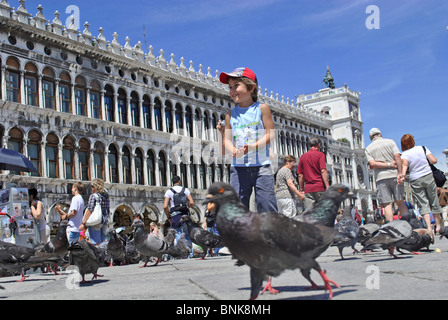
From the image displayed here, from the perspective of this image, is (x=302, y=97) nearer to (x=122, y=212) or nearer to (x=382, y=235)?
(x=122, y=212)

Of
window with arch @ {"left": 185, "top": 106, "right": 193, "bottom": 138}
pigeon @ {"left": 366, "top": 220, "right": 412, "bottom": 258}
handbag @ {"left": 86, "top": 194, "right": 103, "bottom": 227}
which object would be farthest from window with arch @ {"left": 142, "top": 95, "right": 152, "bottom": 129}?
pigeon @ {"left": 366, "top": 220, "right": 412, "bottom": 258}

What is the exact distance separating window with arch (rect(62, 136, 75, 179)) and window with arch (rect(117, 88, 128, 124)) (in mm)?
3459

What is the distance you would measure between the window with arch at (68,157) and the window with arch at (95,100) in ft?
6.39

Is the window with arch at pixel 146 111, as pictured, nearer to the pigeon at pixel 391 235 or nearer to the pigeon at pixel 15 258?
the pigeon at pixel 15 258

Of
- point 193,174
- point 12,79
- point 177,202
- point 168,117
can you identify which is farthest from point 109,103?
point 177,202

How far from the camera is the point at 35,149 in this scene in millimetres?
20328

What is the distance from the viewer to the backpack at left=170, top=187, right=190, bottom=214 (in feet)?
30.7

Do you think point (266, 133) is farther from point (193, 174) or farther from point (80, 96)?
point (193, 174)

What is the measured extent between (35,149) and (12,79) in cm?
289

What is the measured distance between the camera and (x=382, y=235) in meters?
5.97

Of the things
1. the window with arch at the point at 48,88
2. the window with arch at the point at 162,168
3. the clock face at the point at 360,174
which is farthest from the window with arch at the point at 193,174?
the clock face at the point at 360,174

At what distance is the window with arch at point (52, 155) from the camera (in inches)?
813

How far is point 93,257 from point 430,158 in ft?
17.6
